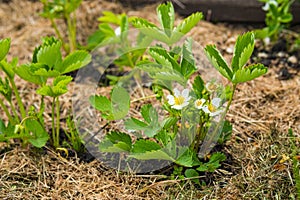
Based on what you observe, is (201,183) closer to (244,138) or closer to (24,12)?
(244,138)

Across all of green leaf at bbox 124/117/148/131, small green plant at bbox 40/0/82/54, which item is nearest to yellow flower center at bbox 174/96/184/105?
green leaf at bbox 124/117/148/131

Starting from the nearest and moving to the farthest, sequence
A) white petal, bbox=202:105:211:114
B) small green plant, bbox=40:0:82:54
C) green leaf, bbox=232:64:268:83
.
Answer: green leaf, bbox=232:64:268:83
white petal, bbox=202:105:211:114
small green plant, bbox=40:0:82:54

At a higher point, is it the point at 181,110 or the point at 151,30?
the point at 151,30

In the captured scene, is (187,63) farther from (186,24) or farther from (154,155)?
(154,155)

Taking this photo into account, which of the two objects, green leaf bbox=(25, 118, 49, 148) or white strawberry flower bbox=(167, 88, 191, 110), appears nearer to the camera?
white strawberry flower bbox=(167, 88, 191, 110)

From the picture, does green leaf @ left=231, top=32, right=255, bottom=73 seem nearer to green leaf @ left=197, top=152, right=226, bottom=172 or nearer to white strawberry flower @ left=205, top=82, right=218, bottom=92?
white strawberry flower @ left=205, top=82, right=218, bottom=92

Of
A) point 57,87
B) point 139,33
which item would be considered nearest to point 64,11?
point 139,33

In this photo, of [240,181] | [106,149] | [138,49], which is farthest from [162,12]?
[240,181]

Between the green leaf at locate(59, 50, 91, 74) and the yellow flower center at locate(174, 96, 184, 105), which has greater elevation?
the green leaf at locate(59, 50, 91, 74)
